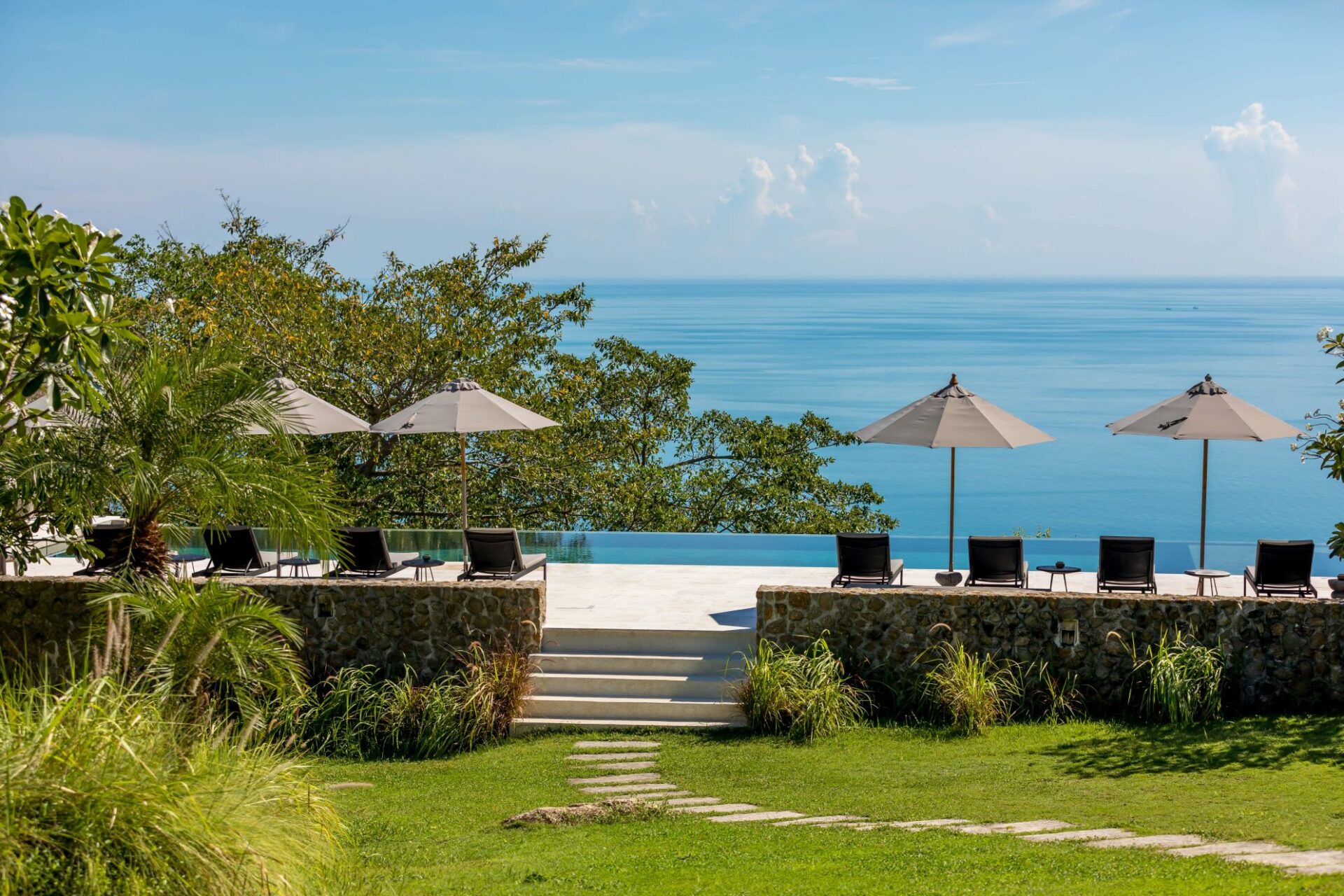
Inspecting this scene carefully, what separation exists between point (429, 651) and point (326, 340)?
9.24m

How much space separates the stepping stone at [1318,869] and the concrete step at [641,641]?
20.9 feet

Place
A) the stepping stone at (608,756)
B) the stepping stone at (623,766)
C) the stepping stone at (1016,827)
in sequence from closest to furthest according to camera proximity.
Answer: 1. the stepping stone at (1016,827)
2. the stepping stone at (623,766)
3. the stepping stone at (608,756)

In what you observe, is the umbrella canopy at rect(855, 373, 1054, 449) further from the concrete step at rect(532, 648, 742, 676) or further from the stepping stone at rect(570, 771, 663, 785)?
the stepping stone at rect(570, 771, 663, 785)

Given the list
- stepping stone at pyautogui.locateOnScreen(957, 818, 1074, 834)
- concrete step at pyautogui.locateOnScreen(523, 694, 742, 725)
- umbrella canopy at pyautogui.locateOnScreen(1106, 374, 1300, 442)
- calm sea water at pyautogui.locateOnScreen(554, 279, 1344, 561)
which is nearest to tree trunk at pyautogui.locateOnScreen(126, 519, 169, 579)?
concrete step at pyautogui.locateOnScreen(523, 694, 742, 725)

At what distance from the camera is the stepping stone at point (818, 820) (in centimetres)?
866

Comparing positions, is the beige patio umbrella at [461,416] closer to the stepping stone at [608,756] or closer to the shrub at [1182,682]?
the stepping stone at [608,756]

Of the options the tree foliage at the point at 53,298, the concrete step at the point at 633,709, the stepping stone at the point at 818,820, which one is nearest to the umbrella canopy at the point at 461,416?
the concrete step at the point at 633,709

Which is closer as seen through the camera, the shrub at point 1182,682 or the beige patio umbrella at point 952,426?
the shrub at point 1182,682

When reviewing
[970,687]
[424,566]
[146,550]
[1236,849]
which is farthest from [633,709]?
[1236,849]

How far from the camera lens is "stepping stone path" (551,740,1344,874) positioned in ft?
23.6

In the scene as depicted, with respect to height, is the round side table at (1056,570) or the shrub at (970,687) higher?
the round side table at (1056,570)

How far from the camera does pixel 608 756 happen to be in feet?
36.0

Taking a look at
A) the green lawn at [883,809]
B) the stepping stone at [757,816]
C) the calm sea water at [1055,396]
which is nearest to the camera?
the green lawn at [883,809]

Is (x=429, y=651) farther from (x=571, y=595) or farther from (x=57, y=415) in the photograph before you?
(x=57, y=415)
